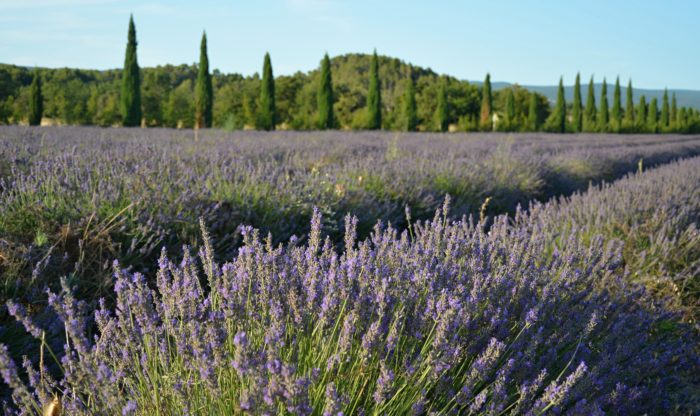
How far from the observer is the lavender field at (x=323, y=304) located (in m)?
1.38

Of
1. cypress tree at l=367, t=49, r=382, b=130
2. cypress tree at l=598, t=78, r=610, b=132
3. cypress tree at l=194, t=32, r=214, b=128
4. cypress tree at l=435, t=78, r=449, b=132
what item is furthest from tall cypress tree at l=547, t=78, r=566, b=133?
cypress tree at l=194, t=32, r=214, b=128

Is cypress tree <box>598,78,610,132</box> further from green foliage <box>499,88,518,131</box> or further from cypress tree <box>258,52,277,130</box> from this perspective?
cypress tree <box>258,52,277,130</box>

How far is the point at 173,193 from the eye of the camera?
3627mm

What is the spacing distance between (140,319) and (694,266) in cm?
361

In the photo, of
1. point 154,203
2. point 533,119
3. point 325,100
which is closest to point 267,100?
point 325,100

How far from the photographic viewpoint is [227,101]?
4438 cm

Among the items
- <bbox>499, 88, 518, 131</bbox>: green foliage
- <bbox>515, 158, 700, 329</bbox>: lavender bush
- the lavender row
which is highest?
<bbox>499, 88, 518, 131</bbox>: green foliage

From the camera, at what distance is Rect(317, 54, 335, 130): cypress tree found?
2842 cm

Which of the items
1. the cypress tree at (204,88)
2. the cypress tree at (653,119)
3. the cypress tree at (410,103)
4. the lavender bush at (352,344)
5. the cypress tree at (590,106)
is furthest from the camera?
the cypress tree at (653,119)

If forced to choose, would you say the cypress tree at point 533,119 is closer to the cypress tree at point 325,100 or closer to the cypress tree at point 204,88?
the cypress tree at point 325,100

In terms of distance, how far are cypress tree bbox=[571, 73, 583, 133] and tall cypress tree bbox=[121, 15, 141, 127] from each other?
28.6 metres

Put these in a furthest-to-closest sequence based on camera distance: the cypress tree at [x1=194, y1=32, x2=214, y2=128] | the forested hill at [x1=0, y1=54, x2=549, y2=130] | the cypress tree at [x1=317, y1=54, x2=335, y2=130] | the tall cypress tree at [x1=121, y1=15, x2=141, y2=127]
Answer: the forested hill at [x1=0, y1=54, x2=549, y2=130], the cypress tree at [x1=317, y1=54, x2=335, y2=130], the cypress tree at [x1=194, y1=32, x2=214, y2=128], the tall cypress tree at [x1=121, y1=15, x2=141, y2=127]

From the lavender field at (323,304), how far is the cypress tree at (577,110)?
122 feet

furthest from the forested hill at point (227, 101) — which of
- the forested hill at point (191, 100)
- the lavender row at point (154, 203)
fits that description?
the lavender row at point (154, 203)
